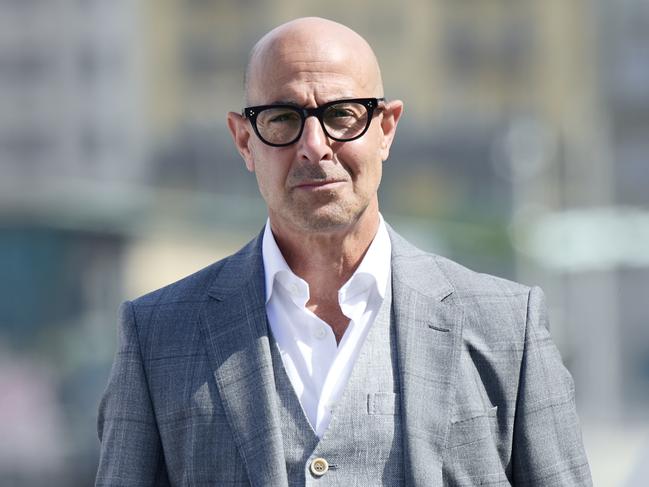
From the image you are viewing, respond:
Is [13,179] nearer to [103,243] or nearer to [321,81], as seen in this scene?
[103,243]

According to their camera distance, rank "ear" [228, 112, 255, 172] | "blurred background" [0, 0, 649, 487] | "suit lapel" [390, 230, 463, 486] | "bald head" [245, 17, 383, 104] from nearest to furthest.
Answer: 1. "suit lapel" [390, 230, 463, 486]
2. "bald head" [245, 17, 383, 104]
3. "ear" [228, 112, 255, 172]
4. "blurred background" [0, 0, 649, 487]

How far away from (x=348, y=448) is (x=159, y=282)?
50.6 ft

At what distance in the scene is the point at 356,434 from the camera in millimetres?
2711

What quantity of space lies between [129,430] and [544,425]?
2.84 feet

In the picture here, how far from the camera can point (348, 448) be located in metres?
2.71

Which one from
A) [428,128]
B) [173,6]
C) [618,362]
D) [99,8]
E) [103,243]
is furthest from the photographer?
[99,8]

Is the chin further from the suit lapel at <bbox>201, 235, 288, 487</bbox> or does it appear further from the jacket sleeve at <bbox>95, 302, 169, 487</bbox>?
the jacket sleeve at <bbox>95, 302, 169, 487</bbox>

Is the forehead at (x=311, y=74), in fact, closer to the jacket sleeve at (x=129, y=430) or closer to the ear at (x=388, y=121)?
the ear at (x=388, y=121)

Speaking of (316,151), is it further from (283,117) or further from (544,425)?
(544,425)

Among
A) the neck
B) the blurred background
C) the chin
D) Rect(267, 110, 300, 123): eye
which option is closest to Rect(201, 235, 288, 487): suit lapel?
the neck

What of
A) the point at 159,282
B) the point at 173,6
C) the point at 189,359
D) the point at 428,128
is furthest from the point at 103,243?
the point at 173,6

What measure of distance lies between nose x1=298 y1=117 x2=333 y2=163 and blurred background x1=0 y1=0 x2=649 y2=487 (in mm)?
13788

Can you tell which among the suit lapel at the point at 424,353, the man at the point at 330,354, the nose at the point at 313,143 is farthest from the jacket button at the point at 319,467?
the nose at the point at 313,143

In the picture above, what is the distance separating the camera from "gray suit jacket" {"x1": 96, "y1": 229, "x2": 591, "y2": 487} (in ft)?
8.91
